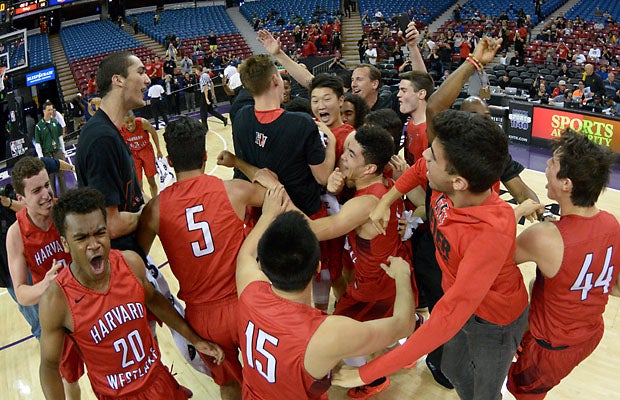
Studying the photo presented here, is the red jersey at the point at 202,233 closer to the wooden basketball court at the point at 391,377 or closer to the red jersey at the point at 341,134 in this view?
the red jersey at the point at 341,134

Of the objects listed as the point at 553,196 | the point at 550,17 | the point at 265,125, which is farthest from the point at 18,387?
the point at 550,17

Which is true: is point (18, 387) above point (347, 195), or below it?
below

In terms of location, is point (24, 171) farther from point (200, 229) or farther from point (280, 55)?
point (280, 55)

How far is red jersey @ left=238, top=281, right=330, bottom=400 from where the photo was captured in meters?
2.36

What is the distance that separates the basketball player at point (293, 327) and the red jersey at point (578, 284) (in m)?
0.89

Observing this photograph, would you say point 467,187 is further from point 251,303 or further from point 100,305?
point 100,305

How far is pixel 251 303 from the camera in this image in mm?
2516

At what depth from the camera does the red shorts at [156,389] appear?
3.02 metres

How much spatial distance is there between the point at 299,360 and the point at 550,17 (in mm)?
23505

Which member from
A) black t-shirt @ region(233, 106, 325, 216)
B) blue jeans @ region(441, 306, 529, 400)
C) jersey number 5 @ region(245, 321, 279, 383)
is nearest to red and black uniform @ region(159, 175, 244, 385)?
black t-shirt @ region(233, 106, 325, 216)

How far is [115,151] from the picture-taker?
3240 mm

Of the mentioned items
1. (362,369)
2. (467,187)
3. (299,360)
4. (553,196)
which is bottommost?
(362,369)

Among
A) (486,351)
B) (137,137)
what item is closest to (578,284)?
(486,351)

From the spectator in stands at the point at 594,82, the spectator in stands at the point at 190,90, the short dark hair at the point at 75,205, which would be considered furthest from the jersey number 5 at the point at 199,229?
the spectator in stands at the point at 190,90
